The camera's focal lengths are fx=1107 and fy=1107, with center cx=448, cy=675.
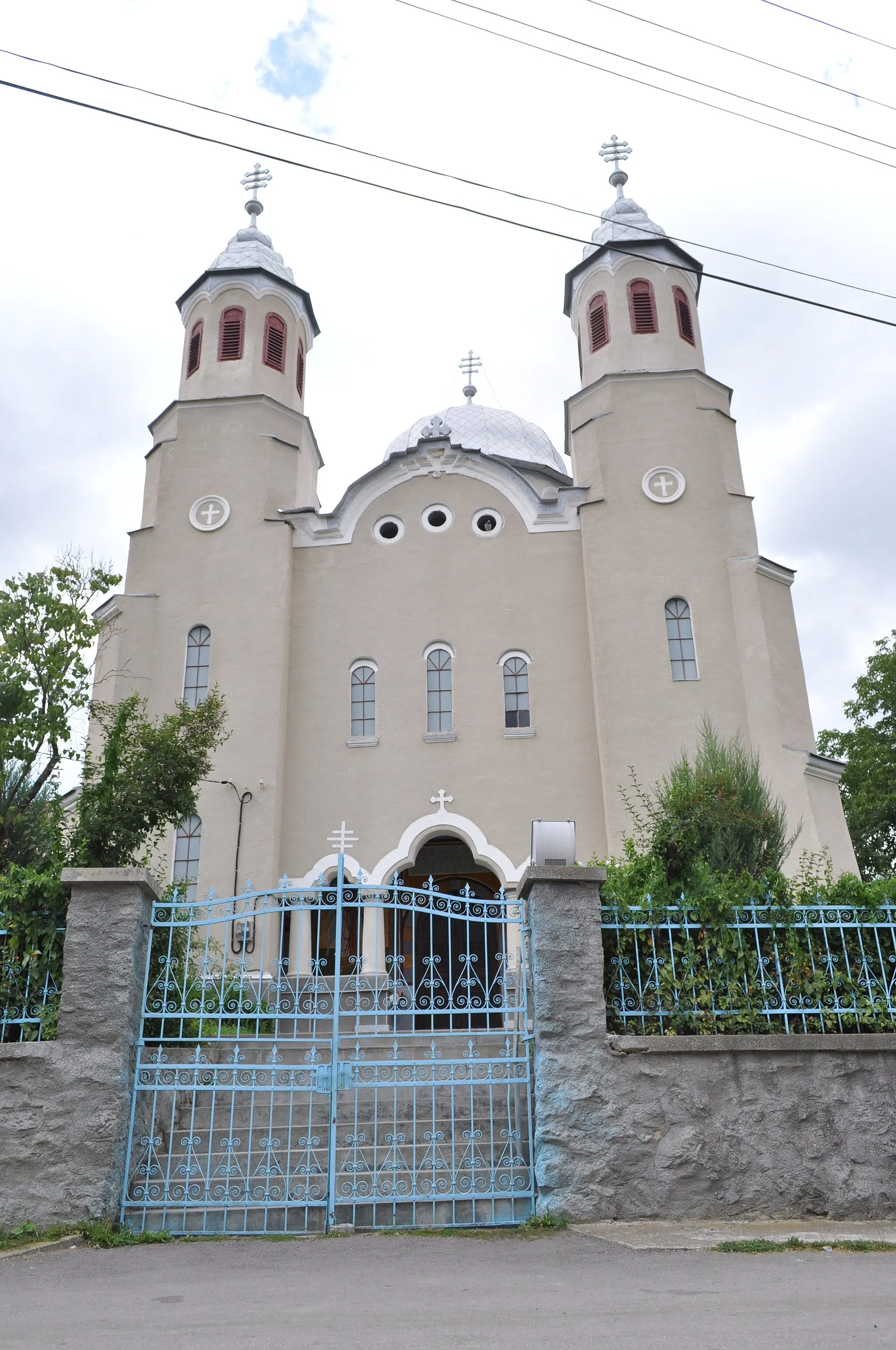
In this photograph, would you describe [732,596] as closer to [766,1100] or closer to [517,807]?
[517,807]

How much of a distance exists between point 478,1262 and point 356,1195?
126 centimetres

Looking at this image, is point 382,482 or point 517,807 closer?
point 517,807

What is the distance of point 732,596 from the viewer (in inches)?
691

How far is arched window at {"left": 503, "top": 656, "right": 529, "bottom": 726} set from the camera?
17.6 meters

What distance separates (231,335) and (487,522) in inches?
242

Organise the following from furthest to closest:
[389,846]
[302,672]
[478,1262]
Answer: [302,672], [389,846], [478,1262]

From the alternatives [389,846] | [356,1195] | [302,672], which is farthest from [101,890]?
[302,672]

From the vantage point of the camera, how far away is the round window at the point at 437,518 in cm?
1900

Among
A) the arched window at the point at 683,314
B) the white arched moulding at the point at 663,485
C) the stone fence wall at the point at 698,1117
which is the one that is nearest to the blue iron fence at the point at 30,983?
the stone fence wall at the point at 698,1117

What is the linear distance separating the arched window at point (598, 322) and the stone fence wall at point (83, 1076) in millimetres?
15331

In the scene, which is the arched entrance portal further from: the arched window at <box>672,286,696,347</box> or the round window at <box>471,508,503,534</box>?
the arched window at <box>672,286,696,347</box>

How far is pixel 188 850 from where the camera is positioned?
16.8 meters

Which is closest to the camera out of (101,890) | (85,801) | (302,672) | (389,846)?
(101,890)

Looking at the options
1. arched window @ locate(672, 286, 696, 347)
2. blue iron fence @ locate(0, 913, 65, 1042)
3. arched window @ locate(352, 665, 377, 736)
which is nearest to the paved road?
blue iron fence @ locate(0, 913, 65, 1042)
